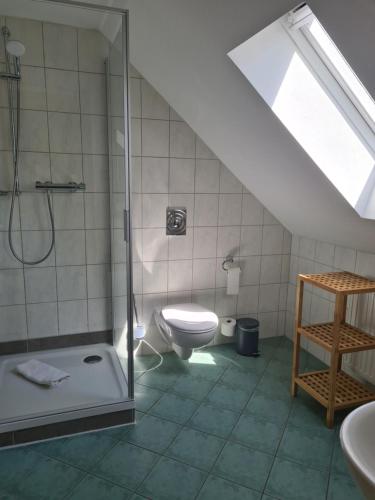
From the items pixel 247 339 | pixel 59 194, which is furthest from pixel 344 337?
pixel 59 194

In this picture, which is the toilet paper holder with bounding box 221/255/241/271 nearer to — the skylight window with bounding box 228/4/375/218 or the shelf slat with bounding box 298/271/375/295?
the shelf slat with bounding box 298/271/375/295

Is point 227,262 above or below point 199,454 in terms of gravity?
above

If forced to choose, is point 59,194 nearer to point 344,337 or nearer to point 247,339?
point 247,339

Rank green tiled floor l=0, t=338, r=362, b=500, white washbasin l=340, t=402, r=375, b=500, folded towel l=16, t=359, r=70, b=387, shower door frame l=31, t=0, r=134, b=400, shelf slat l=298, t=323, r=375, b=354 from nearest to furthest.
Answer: white washbasin l=340, t=402, r=375, b=500 < green tiled floor l=0, t=338, r=362, b=500 < shower door frame l=31, t=0, r=134, b=400 < shelf slat l=298, t=323, r=375, b=354 < folded towel l=16, t=359, r=70, b=387

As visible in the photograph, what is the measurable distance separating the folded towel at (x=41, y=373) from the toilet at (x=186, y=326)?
27.8 inches

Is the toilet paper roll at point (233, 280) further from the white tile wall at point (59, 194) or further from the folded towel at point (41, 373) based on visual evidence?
the folded towel at point (41, 373)

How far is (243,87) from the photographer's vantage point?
6.15 ft

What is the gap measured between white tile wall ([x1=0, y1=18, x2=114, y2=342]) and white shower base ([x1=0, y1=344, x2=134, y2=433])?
7.5 inches

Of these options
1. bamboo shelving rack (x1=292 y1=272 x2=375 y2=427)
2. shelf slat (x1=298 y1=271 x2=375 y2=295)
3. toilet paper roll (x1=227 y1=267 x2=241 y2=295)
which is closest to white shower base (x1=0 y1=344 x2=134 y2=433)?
toilet paper roll (x1=227 y1=267 x2=241 y2=295)

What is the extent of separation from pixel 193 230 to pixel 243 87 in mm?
1265

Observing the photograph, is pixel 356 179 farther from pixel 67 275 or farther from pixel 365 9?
pixel 67 275

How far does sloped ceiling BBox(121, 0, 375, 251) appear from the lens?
1281mm

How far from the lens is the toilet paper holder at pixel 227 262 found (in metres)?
3.05

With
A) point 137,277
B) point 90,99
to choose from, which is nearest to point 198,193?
point 137,277
